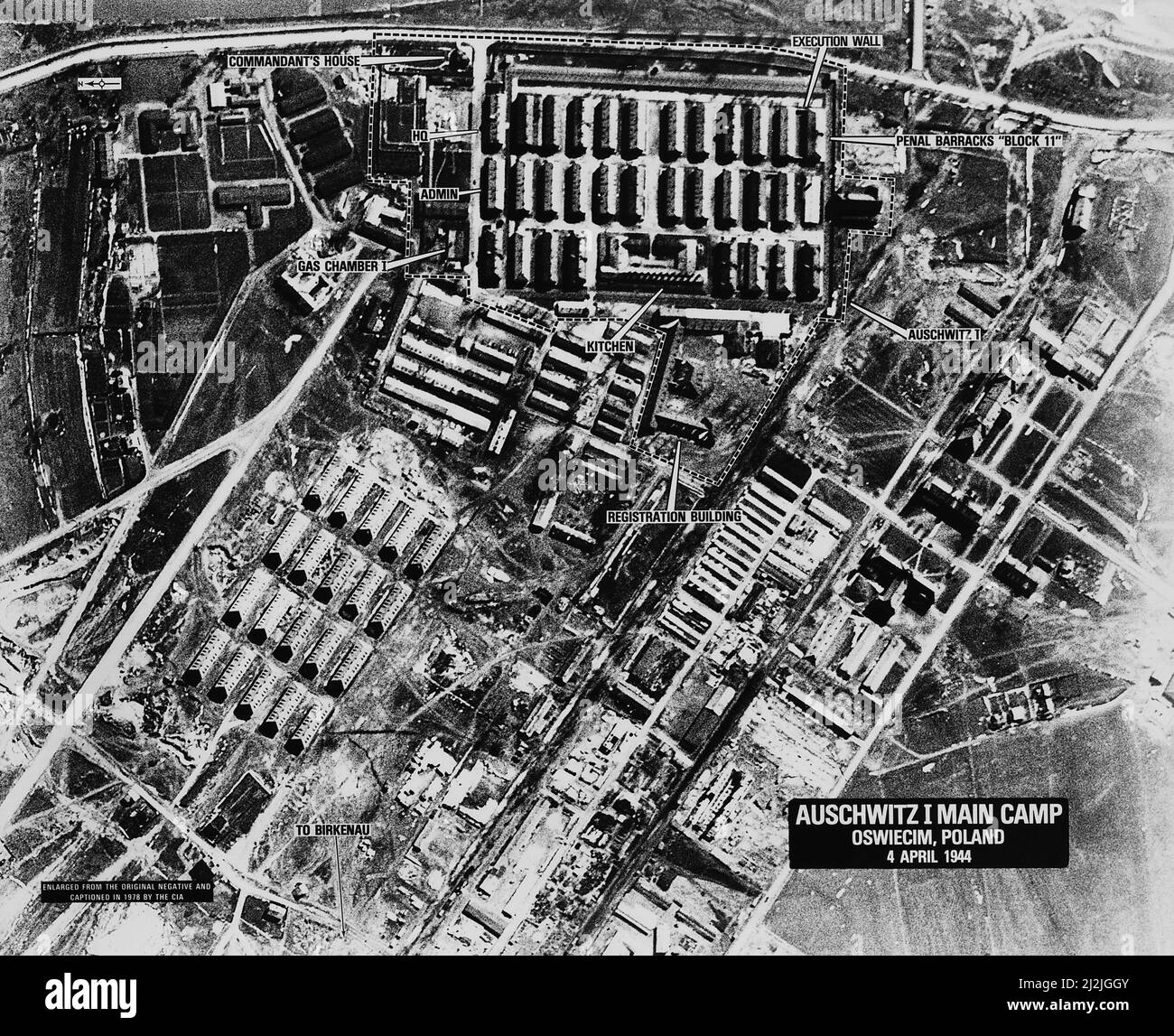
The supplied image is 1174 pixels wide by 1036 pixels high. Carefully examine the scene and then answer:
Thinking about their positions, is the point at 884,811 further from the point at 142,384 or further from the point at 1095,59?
the point at 142,384

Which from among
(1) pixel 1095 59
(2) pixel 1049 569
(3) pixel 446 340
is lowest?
(2) pixel 1049 569

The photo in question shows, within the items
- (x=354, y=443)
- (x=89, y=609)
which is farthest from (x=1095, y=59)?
(x=89, y=609)

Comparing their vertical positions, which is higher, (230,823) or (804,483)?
(804,483)
